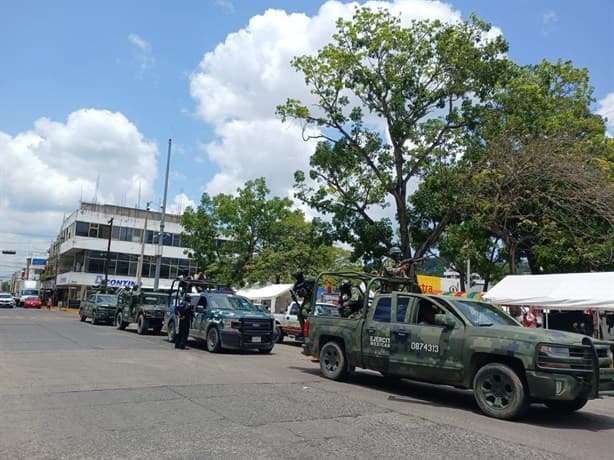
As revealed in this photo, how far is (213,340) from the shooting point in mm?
15812

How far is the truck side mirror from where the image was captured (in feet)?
28.5

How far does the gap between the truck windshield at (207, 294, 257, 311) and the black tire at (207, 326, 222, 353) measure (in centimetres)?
86

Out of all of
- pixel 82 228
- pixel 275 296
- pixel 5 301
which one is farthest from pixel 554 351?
pixel 82 228

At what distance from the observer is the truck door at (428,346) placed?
8.59 metres

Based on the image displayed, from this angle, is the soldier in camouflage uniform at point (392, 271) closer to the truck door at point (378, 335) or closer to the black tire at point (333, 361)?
the truck door at point (378, 335)

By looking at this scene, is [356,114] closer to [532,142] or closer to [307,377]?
[532,142]

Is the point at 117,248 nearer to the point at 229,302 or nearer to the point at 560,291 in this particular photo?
the point at 229,302

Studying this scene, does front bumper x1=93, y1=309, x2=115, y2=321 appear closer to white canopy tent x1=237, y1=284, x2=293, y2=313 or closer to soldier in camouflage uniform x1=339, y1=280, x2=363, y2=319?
white canopy tent x1=237, y1=284, x2=293, y2=313

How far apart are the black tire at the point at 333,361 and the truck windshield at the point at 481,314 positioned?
8.77ft

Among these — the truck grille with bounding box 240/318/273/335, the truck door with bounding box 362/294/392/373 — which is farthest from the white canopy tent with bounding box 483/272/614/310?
the truck door with bounding box 362/294/392/373

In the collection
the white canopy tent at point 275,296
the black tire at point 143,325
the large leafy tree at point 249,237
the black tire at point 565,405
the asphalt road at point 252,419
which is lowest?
the asphalt road at point 252,419

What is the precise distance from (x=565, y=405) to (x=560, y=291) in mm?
8837

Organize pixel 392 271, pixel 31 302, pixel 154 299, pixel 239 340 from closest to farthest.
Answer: pixel 392 271, pixel 239 340, pixel 154 299, pixel 31 302

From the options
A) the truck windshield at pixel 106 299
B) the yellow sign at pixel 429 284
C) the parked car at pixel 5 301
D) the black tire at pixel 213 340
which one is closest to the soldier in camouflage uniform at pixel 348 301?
the black tire at pixel 213 340
